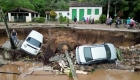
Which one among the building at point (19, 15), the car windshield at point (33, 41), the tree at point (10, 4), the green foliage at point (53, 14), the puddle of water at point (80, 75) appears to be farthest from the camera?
the green foliage at point (53, 14)

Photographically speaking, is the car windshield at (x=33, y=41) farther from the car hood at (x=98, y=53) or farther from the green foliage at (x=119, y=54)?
the green foliage at (x=119, y=54)

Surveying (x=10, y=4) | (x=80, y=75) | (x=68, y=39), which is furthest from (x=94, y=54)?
(x=10, y=4)

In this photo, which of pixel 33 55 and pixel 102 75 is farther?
pixel 33 55

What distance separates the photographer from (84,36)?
74.0 ft

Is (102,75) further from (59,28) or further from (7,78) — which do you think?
(59,28)

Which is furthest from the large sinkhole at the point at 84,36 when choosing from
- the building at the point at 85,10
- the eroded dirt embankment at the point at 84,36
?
the building at the point at 85,10

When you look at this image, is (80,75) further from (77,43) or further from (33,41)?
(77,43)

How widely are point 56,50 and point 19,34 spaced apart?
6538mm

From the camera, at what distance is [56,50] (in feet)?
64.9

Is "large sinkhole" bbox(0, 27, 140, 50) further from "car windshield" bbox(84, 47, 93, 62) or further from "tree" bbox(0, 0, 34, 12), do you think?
"tree" bbox(0, 0, 34, 12)

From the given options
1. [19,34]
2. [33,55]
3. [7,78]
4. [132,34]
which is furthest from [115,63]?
[19,34]

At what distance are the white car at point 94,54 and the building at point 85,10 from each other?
1669 centimetres

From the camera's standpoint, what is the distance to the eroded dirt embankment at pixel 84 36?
21.5m

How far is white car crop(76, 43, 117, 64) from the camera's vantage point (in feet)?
51.4
